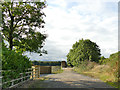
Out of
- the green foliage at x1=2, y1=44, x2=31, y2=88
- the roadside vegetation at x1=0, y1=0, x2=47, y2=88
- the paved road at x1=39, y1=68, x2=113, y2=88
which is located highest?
the roadside vegetation at x1=0, y1=0, x2=47, y2=88

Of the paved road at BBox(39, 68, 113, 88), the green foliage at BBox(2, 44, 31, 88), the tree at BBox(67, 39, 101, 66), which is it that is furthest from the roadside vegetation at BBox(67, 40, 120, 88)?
the green foliage at BBox(2, 44, 31, 88)

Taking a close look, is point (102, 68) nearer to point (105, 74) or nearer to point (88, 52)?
point (105, 74)

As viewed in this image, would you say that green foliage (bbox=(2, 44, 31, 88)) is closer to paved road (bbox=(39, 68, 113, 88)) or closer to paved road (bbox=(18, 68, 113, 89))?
paved road (bbox=(18, 68, 113, 89))

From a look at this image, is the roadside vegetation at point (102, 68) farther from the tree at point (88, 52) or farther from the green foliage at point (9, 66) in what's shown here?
the green foliage at point (9, 66)

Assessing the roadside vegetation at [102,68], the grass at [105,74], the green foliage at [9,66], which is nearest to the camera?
the green foliage at [9,66]

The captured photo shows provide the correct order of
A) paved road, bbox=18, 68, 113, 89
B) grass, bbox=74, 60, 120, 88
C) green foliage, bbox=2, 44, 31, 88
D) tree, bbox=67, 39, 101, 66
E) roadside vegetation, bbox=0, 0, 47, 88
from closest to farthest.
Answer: green foliage, bbox=2, 44, 31, 88 < paved road, bbox=18, 68, 113, 89 < grass, bbox=74, 60, 120, 88 < roadside vegetation, bbox=0, 0, 47, 88 < tree, bbox=67, 39, 101, 66

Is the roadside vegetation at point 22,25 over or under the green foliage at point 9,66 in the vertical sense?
over

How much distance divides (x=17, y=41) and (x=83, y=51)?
78.4 ft

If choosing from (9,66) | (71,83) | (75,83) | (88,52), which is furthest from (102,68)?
(9,66)

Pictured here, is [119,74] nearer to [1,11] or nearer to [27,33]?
[27,33]

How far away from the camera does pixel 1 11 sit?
1930cm

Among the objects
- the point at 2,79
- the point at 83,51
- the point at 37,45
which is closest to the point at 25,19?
the point at 37,45

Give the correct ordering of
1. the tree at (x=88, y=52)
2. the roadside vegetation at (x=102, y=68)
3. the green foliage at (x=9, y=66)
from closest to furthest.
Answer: the green foliage at (x=9, y=66) < the roadside vegetation at (x=102, y=68) < the tree at (x=88, y=52)

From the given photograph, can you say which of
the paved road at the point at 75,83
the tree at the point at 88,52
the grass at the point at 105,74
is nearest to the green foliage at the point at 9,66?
the paved road at the point at 75,83
